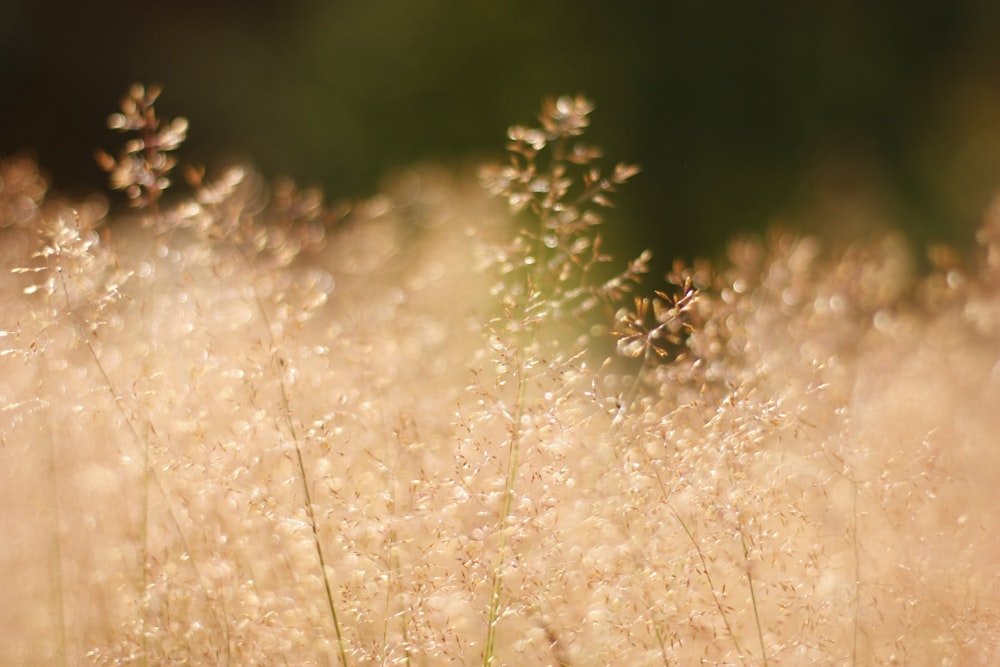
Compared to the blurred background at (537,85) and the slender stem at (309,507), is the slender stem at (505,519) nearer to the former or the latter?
Answer: the slender stem at (309,507)

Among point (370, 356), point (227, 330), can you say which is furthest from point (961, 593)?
point (227, 330)

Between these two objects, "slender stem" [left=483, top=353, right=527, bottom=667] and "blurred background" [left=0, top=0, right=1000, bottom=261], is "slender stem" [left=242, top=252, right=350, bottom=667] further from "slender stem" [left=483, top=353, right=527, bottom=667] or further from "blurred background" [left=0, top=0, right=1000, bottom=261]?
"blurred background" [left=0, top=0, right=1000, bottom=261]

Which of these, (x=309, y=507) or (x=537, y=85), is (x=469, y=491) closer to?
(x=309, y=507)

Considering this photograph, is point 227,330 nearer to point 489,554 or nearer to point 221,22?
point 489,554

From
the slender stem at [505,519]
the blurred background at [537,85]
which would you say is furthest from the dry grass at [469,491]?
the blurred background at [537,85]

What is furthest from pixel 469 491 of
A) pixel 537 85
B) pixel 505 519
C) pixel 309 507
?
pixel 537 85

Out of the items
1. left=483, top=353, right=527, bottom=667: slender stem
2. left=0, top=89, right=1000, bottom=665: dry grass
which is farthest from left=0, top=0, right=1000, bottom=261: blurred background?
left=483, top=353, right=527, bottom=667: slender stem
